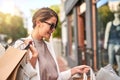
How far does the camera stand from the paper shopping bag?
249 cm

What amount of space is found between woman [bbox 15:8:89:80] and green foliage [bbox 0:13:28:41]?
73.3m

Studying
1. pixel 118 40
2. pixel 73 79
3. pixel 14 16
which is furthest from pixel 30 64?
pixel 14 16

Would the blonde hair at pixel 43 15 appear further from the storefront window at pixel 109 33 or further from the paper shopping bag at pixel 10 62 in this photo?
the storefront window at pixel 109 33

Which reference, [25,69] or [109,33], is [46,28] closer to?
[25,69]

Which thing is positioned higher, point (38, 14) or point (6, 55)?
point (38, 14)

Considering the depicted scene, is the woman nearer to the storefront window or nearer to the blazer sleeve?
the blazer sleeve

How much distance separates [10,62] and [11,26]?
7615 centimetres

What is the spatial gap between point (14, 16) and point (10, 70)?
8336cm

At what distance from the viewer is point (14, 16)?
85.1 metres

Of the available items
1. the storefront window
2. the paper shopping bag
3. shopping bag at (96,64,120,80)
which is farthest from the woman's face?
the storefront window

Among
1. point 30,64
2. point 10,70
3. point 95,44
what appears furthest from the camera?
point 95,44

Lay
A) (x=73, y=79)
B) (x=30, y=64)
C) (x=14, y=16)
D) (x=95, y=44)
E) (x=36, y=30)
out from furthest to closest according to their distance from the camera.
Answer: (x=14, y=16), (x=95, y=44), (x=73, y=79), (x=36, y=30), (x=30, y=64)

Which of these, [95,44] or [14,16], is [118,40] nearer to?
[95,44]

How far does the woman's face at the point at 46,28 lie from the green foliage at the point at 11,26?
73425 mm
